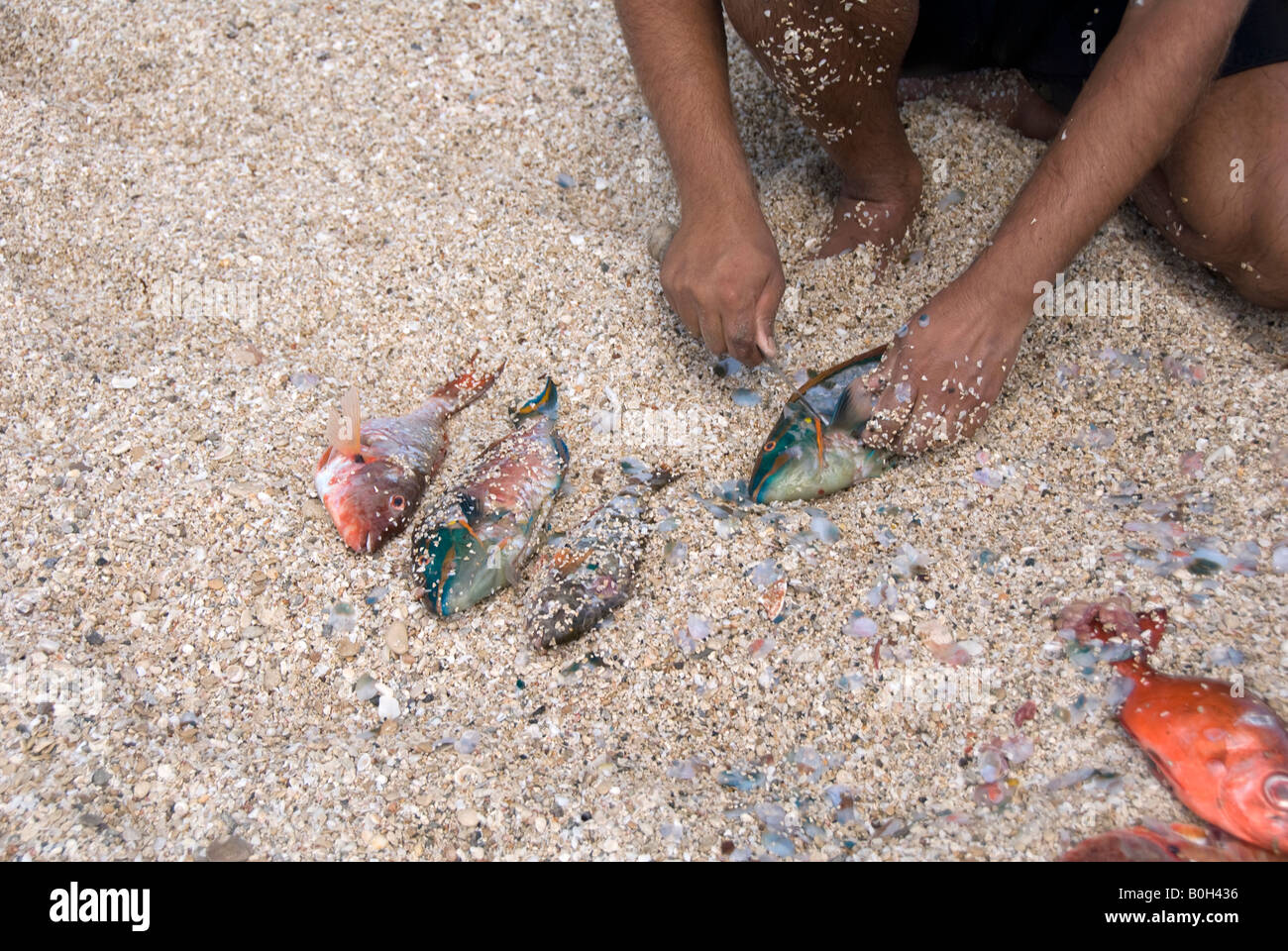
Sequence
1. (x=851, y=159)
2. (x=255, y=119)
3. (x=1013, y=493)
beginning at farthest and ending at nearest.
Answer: (x=255, y=119), (x=851, y=159), (x=1013, y=493)

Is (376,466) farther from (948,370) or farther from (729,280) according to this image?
(948,370)

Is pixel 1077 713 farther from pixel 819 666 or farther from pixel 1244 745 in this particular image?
pixel 819 666

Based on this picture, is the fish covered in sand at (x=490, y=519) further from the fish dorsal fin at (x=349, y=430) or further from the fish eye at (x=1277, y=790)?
the fish eye at (x=1277, y=790)

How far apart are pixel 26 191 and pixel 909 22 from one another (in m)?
2.36

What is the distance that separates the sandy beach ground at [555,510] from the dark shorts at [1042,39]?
0.15 metres

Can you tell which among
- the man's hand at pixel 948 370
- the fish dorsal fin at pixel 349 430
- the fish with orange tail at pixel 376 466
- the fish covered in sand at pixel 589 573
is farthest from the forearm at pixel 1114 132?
the fish dorsal fin at pixel 349 430

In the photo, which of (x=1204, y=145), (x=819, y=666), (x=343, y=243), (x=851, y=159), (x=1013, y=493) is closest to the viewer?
(x=819, y=666)

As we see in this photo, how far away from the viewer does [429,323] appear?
7.14 ft

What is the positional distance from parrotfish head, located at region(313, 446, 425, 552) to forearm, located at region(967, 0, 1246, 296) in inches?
52.2

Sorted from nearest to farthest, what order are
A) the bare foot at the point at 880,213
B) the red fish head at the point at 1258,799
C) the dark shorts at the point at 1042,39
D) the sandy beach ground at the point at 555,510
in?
the red fish head at the point at 1258,799, the sandy beach ground at the point at 555,510, the dark shorts at the point at 1042,39, the bare foot at the point at 880,213

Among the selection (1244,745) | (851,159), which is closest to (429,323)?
(851,159)

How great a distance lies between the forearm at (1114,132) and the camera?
157cm

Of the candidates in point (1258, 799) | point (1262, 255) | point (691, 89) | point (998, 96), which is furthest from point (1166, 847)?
point (998, 96)

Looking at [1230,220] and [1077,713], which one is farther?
[1230,220]
